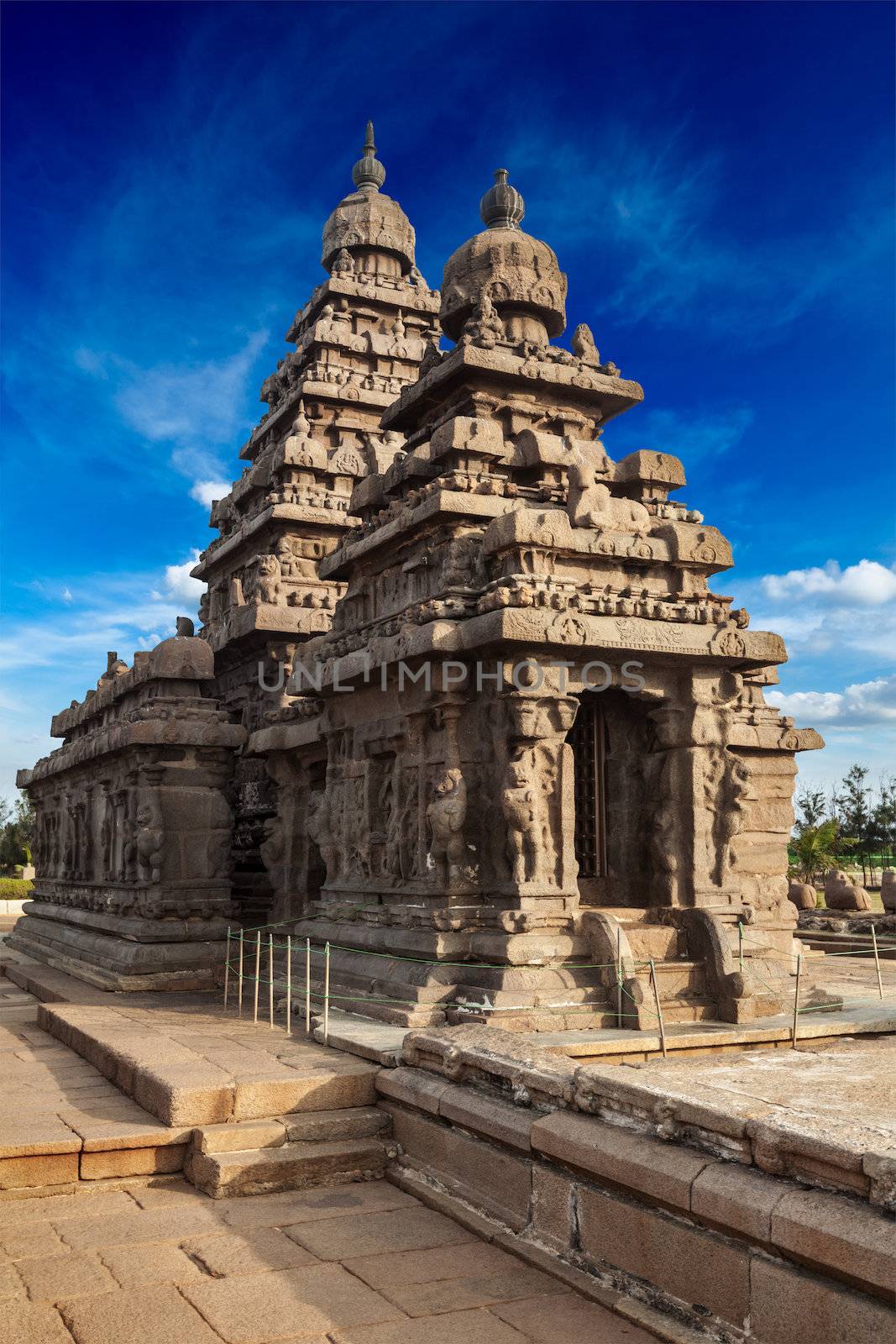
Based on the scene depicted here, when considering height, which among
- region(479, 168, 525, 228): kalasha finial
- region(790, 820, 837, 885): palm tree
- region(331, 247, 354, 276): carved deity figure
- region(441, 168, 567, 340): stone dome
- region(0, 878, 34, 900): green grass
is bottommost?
region(0, 878, 34, 900): green grass

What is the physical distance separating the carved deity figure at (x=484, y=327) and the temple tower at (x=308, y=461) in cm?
303

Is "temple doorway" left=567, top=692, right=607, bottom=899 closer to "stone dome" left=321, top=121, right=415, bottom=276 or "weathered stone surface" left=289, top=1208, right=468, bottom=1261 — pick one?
"weathered stone surface" left=289, top=1208, right=468, bottom=1261

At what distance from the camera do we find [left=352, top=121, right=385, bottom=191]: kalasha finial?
26.8 m

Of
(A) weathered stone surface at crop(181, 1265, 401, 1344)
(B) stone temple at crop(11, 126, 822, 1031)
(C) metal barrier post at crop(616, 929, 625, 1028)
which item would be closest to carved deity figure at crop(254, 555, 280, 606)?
(B) stone temple at crop(11, 126, 822, 1031)

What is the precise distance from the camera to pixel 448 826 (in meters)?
10.4

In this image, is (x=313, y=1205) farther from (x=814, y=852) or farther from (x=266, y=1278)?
(x=814, y=852)

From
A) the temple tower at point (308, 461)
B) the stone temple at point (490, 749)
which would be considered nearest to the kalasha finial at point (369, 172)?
the temple tower at point (308, 461)

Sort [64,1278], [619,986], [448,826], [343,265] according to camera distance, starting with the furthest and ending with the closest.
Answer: [343,265] < [448,826] < [619,986] < [64,1278]

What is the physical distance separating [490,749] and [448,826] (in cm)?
86

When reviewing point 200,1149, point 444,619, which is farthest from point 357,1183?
point 444,619

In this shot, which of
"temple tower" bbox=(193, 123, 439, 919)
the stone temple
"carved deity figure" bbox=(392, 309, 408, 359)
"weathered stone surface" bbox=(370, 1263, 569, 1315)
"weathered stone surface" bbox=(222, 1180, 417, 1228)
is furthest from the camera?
"carved deity figure" bbox=(392, 309, 408, 359)

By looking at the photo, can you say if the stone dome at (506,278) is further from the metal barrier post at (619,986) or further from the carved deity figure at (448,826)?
the metal barrier post at (619,986)

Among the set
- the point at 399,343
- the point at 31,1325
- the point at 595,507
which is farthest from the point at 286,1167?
the point at 399,343

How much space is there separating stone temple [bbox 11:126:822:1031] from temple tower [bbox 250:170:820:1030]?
3cm
